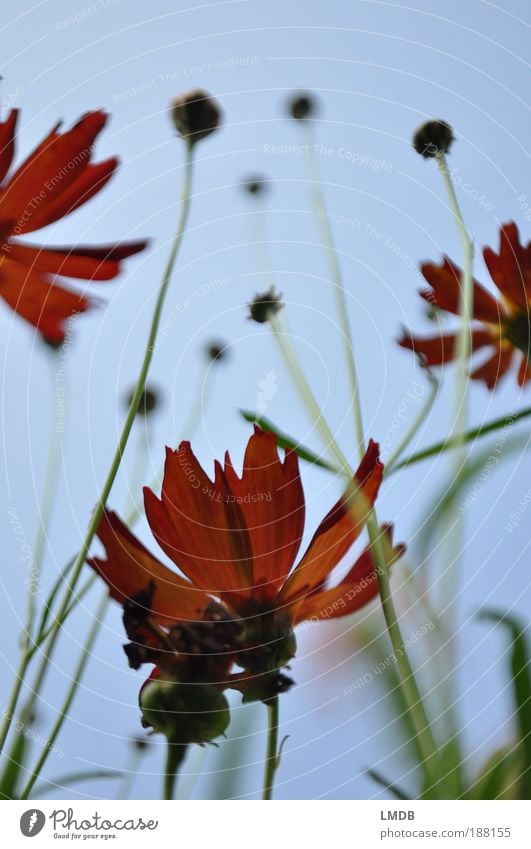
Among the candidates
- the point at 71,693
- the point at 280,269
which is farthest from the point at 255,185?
the point at 71,693

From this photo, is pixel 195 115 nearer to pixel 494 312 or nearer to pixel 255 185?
pixel 255 185

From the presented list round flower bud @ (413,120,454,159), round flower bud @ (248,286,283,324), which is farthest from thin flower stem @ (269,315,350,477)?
round flower bud @ (413,120,454,159)

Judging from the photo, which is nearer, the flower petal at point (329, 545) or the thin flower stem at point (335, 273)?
the flower petal at point (329, 545)

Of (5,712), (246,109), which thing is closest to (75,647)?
(5,712)

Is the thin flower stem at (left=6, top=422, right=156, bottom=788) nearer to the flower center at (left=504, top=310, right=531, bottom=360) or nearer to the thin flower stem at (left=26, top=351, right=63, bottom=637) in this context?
the thin flower stem at (left=26, top=351, right=63, bottom=637)

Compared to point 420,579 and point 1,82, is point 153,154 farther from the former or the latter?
point 420,579

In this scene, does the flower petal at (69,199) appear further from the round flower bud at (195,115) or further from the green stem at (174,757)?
the green stem at (174,757)

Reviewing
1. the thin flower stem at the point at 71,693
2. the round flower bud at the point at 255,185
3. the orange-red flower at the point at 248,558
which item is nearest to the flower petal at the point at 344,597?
the orange-red flower at the point at 248,558
